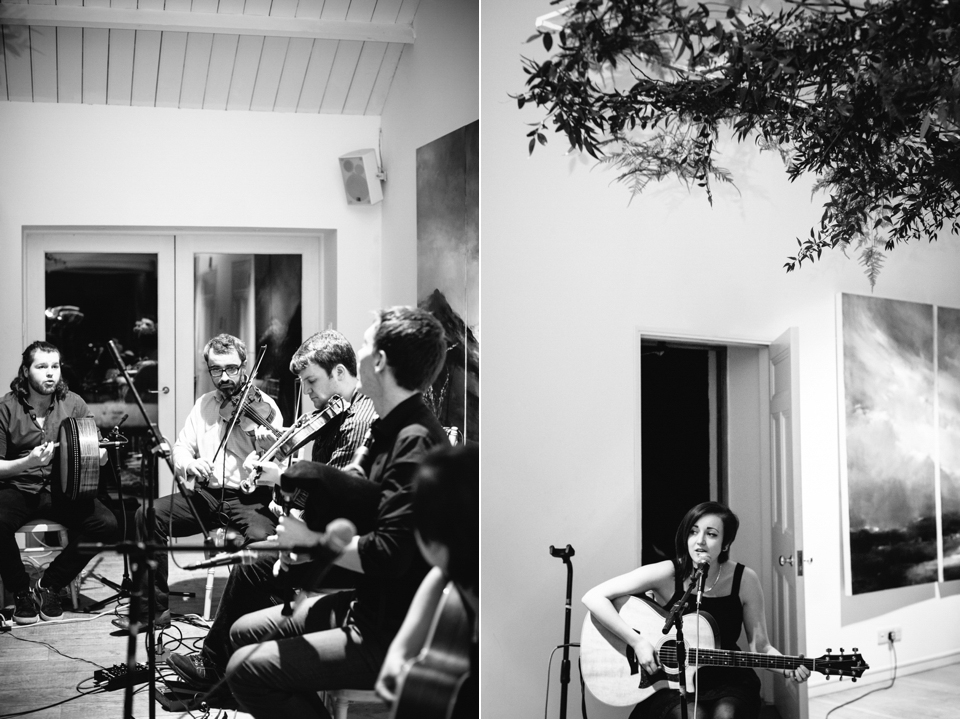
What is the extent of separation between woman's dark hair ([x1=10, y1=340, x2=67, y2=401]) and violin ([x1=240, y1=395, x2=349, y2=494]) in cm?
44

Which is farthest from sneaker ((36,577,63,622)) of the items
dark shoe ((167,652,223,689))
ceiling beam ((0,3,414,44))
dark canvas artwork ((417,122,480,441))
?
ceiling beam ((0,3,414,44))

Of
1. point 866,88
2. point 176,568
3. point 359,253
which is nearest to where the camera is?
point 176,568

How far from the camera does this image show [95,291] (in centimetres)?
184

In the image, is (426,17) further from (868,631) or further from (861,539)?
(868,631)

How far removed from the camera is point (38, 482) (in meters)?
1.80

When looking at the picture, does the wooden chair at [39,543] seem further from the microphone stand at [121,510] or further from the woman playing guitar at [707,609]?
the woman playing guitar at [707,609]

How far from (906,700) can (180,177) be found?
2.42 metres

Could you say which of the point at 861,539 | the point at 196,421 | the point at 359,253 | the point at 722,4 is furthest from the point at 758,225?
the point at 196,421

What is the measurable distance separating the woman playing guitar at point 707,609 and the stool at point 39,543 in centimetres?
126

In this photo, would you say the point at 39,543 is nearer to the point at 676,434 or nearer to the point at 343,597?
the point at 343,597

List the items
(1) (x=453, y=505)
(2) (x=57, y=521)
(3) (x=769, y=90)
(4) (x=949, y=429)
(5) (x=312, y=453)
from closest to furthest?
(2) (x=57, y=521) → (5) (x=312, y=453) → (1) (x=453, y=505) → (3) (x=769, y=90) → (4) (x=949, y=429)

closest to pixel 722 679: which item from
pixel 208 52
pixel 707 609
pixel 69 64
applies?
pixel 707 609

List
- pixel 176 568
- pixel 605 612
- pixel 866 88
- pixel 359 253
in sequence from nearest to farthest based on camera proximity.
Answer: pixel 176 568
pixel 359 253
pixel 605 612
pixel 866 88

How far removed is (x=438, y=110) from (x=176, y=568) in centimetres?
125
